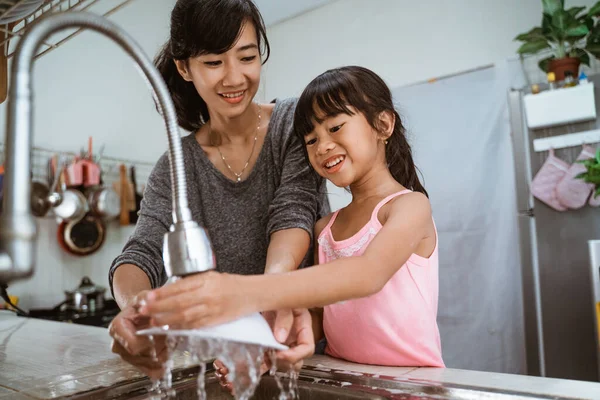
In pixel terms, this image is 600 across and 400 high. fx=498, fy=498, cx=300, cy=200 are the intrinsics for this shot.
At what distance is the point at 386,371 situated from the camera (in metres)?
0.86

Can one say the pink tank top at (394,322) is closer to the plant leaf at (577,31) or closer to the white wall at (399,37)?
the plant leaf at (577,31)

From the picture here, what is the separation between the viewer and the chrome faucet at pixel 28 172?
0.34 metres

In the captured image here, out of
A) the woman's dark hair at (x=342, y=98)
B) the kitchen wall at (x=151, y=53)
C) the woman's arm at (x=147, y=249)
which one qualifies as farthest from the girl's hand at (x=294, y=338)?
the kitchen wall at (x=151, y=53)

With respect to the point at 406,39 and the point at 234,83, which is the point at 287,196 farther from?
the point at 406,39

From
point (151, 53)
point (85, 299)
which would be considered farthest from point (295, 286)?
point (151, 53)

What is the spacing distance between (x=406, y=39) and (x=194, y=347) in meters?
3.13

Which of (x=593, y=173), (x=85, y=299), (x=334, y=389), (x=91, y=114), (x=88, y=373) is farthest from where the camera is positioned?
(x=91, y=114)

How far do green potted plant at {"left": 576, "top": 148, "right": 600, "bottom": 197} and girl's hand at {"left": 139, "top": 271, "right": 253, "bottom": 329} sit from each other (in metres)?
2.07

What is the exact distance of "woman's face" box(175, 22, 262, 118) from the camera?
982 mm

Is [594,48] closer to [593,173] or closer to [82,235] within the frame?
[593,173]

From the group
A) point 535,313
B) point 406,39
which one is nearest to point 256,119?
point 535,313

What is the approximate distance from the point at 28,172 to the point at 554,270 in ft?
8.21

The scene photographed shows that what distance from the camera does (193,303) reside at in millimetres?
507

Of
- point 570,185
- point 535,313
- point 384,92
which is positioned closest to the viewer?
point 384,92
